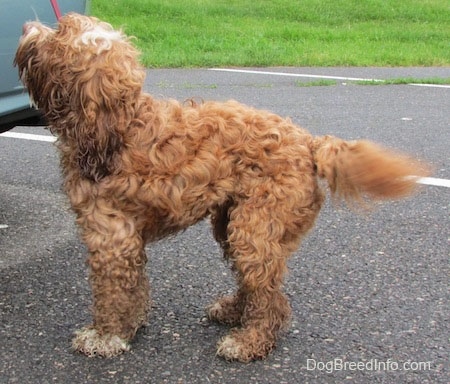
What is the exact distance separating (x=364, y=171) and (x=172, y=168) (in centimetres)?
83

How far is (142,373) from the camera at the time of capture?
3.39m

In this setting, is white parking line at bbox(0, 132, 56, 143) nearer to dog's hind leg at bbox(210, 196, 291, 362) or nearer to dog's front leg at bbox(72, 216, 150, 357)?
dog's front leg at bbox(72, 216, 150, 357)

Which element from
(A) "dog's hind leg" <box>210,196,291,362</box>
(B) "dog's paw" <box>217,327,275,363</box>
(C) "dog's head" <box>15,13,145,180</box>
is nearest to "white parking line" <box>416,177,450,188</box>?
(A) "dog's hind leg" <box>210,196,291,362</box>

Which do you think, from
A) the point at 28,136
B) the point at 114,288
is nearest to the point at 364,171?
the point at 114,288

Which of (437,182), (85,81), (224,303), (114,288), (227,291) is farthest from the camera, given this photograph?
(437,182)

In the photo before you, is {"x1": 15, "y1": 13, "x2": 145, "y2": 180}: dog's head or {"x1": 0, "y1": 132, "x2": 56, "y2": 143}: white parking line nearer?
{"x1": 15, "y1": 13, "x2": 145, "y2": 180}: dog's head

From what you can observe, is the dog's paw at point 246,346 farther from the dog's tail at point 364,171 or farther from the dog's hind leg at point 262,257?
the dog's tail at point 364,171

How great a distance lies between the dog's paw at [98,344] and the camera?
11.5 feet

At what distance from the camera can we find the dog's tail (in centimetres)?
334

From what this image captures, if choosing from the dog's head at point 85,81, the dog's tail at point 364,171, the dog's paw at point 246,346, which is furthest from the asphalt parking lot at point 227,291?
the dog's head at point 85,81

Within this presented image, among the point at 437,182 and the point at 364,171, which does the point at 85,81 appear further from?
the point at 437,182

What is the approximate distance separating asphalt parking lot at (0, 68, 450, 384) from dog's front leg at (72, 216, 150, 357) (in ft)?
0.25

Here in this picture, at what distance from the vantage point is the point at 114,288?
342cm

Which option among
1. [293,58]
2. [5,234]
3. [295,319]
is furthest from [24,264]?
[293,58]
